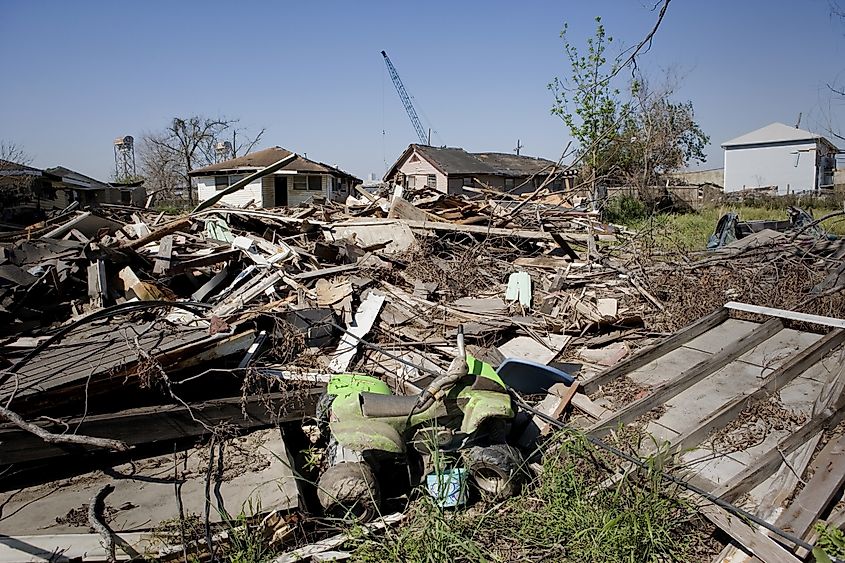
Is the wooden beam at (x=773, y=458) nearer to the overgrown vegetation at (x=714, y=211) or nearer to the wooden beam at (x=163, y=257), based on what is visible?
the wooden beam at (x=163, y=257)

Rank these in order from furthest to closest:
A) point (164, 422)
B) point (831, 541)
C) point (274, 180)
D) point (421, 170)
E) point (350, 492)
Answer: point (421, 170) → point (274, 180) → point (164, 422) → point (350, 492) → point (831, 541)

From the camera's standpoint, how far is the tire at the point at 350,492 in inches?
132

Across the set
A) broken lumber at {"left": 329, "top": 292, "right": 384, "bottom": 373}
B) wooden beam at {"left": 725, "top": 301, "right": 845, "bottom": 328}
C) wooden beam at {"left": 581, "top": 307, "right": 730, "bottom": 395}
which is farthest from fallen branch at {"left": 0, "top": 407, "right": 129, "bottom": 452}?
wooden beam at {"left": 725, "top": 301, "right": 845, "bottom": 328}

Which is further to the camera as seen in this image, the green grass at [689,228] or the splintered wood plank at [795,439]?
the green grass at [689,228]

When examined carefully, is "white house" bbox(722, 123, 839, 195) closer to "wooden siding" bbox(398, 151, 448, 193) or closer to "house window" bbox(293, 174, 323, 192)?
"wooden siding" bbox(398, 151, 448, 193)

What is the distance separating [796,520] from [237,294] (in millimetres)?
5851

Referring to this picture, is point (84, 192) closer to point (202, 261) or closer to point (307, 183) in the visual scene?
point (307, 183)

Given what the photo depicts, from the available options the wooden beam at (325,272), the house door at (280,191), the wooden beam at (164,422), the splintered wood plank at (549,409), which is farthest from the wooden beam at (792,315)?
the house door at (280,191)

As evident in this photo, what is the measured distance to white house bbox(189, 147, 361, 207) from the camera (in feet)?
101

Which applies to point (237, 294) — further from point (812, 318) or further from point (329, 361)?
point (812, 318)

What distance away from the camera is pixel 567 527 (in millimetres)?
3188

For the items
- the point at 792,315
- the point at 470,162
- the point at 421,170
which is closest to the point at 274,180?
the point at 421,170

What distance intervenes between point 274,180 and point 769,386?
3023 cm

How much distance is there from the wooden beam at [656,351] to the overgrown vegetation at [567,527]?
3.75 feet
